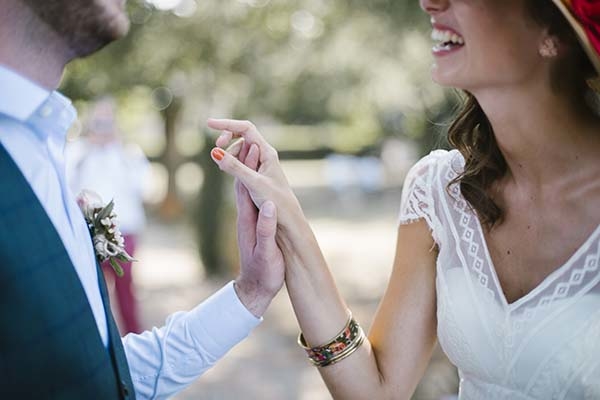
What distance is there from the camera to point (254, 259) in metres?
2.09

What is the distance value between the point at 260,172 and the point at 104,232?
48 centimetres

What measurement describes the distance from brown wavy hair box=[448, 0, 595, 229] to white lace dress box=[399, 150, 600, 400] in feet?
0.16

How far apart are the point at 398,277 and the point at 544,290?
0.44 metres

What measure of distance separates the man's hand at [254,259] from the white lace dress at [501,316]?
47 centimetres

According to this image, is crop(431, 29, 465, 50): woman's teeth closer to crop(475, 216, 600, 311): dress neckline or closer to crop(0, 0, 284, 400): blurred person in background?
crop(475, 216, 600, 311): dress neckline

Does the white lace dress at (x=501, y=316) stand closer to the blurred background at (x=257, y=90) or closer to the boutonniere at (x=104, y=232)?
the boutonniere at (x=104, y=232)

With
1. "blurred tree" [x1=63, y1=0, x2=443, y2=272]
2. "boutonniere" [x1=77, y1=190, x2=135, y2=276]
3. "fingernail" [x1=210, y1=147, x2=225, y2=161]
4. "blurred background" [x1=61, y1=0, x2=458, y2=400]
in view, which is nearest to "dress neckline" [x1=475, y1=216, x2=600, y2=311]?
"fingernail" [x1=210, y1=147, x2=225, y2=161]

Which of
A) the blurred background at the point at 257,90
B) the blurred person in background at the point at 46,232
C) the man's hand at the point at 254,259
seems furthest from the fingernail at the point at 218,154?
the blurred background at the point at 257,90

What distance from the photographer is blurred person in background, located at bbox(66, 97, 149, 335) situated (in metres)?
6.39

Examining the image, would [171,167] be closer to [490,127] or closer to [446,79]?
[490,127]

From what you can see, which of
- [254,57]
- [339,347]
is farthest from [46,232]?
[254,57]

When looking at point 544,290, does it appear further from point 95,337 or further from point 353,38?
point 353,38

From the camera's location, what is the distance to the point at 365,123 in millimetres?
24734

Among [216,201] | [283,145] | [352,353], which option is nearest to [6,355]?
[352,353]
